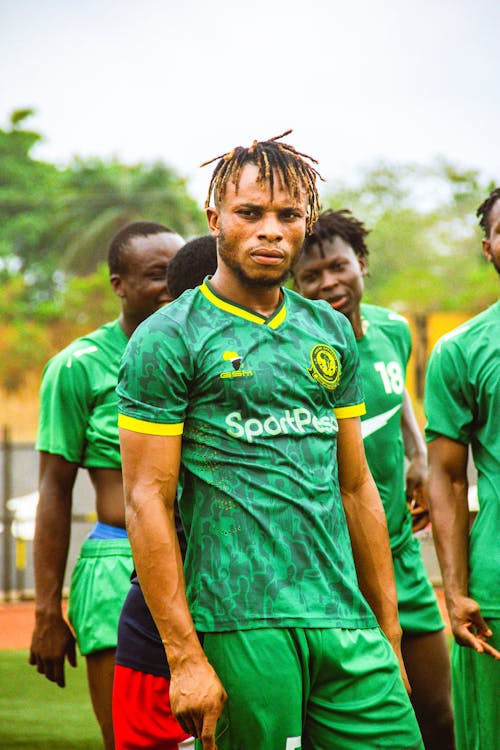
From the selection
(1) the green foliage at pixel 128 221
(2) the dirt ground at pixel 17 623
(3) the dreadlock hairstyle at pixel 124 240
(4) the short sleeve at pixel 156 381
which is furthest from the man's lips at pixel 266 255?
(1) the green foliage at pixel 128 221

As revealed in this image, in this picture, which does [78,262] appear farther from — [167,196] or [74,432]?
[74,432]

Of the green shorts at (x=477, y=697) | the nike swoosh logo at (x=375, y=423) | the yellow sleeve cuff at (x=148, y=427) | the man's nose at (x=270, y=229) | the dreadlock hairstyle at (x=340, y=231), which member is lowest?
the green shorts at (x=477, y=697)

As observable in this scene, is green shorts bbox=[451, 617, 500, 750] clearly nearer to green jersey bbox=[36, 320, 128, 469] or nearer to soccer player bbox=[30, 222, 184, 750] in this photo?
soccer player bbox=[30, 222, 184, 750]

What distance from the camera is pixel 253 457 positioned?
295 centimetres

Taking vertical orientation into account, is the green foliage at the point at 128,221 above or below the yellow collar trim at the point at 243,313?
above

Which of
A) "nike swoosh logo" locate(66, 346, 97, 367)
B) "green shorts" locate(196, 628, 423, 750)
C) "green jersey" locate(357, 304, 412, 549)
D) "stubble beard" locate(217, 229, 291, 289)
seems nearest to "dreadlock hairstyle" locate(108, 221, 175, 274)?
"nike swoosh logo" locate(66, 346, 97, 367)

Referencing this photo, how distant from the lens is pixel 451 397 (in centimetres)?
401

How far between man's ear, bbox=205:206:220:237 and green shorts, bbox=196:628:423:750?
1093 millimetres

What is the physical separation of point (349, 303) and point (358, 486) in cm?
174

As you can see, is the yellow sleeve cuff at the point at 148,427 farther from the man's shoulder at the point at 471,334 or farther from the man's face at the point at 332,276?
the man's face at the point at 332,276

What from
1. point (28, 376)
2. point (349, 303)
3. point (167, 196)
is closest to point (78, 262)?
point (167, 196)

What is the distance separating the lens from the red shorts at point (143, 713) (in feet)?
12.6

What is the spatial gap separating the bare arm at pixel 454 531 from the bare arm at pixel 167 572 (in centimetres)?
131

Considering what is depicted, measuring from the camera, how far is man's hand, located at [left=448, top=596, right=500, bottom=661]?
383 centimetres
